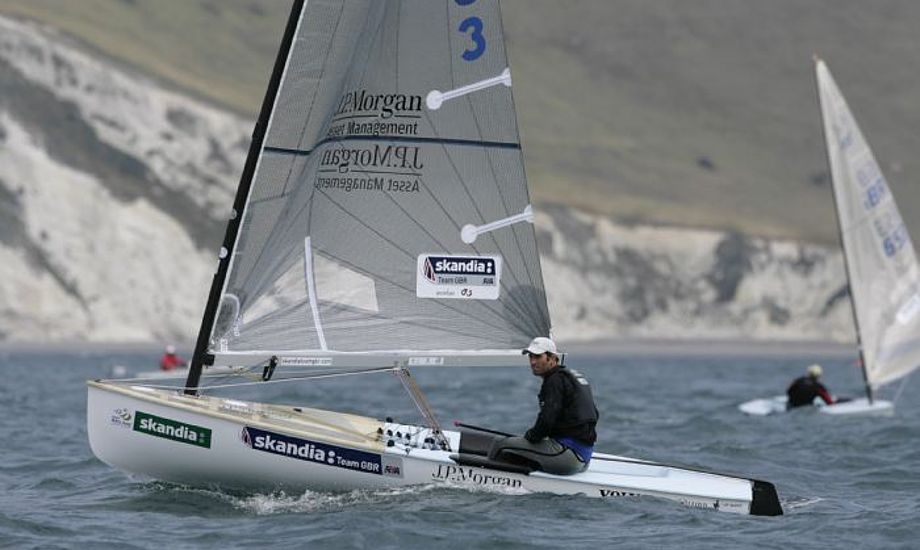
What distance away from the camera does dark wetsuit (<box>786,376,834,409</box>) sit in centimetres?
2931

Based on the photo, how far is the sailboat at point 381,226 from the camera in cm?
1622

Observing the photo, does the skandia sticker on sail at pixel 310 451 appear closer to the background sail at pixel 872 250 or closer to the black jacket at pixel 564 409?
the black jacket at pixel 564 409

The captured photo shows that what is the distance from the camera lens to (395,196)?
16531 mm

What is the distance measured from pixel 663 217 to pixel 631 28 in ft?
208

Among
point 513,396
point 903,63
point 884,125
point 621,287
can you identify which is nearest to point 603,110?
point 884,125

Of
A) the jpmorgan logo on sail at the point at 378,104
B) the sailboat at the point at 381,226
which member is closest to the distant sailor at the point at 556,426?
the sailboat at the point at 381,226

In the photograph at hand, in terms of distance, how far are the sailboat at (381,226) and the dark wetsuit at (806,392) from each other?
42.8 feet

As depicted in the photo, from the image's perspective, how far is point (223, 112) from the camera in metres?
73.1

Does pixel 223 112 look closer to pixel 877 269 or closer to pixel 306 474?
pixel 877 269

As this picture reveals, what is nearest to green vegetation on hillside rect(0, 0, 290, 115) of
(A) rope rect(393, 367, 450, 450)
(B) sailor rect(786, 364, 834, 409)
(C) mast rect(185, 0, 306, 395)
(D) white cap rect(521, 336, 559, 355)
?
(B) sailor rect(786, 364, 834, 409)

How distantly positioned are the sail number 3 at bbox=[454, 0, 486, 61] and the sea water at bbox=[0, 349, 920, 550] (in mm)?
4238

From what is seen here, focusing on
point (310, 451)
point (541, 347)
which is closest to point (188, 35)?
point (310, 451)

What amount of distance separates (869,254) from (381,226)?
668 inches

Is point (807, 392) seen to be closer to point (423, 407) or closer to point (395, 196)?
point (423, 407)
